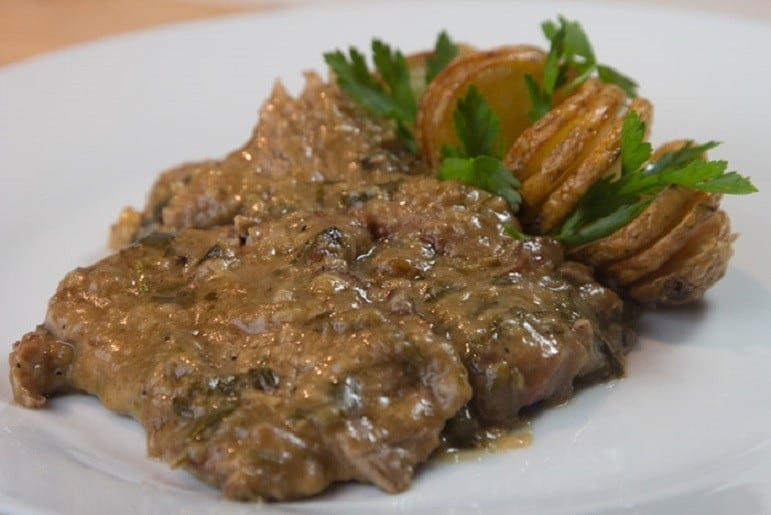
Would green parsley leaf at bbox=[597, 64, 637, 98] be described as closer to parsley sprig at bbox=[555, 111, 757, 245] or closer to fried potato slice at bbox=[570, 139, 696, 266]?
parsley sprig at bbox=[555, 111, 757, 245]

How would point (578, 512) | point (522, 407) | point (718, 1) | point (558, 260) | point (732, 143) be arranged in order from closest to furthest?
point (578, 512) < point (522, 407) < point (558, 260) < point (732, 143) < point (718, 1)

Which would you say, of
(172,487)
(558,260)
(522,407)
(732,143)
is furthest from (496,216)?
(732,143)

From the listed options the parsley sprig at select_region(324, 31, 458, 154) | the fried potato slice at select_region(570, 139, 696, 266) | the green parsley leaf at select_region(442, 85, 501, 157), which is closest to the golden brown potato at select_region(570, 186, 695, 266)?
the fried potato slice at select_region(570, 139, 696, 266)

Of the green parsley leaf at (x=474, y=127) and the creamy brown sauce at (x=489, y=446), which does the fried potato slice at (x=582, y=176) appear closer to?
the green parsley leaf at (x=474, y=127)

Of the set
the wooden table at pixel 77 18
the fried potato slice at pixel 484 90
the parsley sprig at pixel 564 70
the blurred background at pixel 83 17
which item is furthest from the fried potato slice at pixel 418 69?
the wooden table at pixel 77 18

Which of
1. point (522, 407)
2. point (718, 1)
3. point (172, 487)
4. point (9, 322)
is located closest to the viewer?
point (172, 487)

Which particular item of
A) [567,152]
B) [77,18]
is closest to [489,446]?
[567,152]

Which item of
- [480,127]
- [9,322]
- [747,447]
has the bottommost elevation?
[747,447]

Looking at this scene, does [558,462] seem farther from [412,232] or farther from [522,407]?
[412,232]
